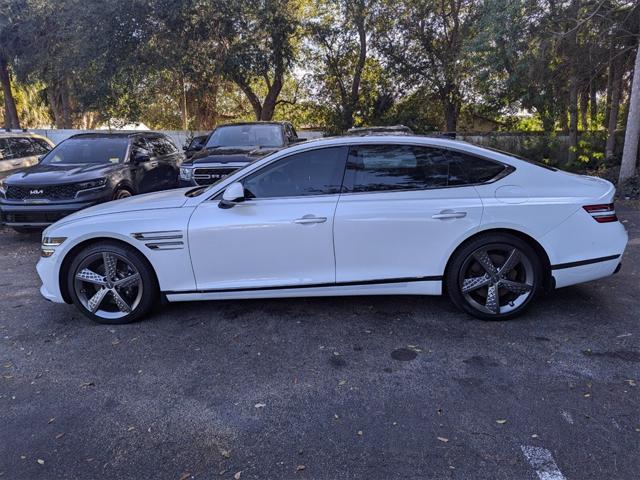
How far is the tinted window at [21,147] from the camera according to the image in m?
10.0

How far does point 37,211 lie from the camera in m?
7.23

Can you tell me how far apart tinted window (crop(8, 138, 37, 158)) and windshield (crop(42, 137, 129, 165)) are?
1985 mm

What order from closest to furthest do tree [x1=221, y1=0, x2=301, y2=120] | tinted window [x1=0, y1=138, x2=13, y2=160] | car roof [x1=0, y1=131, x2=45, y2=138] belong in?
1. tinted window [x1=0, y1=138, x2=13, y2=160]
2. car roof [x1=0, y1=131, x2=45, y2=138]
3. tree [x1=221, y1=0, x2=301, y2=120]

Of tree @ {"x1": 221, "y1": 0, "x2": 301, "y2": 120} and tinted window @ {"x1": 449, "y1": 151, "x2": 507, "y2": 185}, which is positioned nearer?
tinted window @ {"x1": 449, "y1": 151, "x2": 507, "y2": 185}

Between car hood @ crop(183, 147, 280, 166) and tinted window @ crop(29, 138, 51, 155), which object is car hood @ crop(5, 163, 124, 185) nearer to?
car hood @ crop(183, 147, 280, 166)

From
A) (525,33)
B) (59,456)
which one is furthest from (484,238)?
(525,33)

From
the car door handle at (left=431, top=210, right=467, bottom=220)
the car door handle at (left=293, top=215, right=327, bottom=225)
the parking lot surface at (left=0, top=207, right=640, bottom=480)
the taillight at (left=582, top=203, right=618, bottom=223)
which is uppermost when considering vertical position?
the car door handle at (left=293, top=215, right=327, bottom=225)

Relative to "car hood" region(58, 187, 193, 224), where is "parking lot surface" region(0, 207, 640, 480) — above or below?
below

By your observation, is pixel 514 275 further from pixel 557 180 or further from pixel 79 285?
pixel 79 285

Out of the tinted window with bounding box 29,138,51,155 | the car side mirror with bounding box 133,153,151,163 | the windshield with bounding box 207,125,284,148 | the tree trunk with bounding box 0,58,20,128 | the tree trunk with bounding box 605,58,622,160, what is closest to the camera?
the car side mirror with bounding box 133,153,151,163

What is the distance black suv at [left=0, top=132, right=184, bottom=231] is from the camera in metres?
7.25

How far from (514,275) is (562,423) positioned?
5.31ft

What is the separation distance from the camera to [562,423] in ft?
9.16

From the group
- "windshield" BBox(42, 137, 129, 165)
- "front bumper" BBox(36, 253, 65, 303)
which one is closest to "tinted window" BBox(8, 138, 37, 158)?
"windshield" BBox(42, 137, 129, 165)
